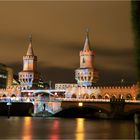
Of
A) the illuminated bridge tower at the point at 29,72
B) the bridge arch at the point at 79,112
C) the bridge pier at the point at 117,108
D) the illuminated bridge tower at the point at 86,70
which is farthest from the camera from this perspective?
the illuminated bridge tower at the point at 29,72

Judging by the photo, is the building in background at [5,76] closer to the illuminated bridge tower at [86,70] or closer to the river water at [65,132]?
the illuminated bridge tower at [86,70]

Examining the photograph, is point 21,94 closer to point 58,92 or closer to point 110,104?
point 58,92

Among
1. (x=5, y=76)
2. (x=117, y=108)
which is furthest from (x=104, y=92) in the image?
(x=5, y=76)

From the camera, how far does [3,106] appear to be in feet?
309

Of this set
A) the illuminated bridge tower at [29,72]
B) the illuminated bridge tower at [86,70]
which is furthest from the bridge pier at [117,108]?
the illuminated bridge tower at [29,72]

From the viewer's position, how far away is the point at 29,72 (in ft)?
413

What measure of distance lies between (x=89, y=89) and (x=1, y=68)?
120 ft

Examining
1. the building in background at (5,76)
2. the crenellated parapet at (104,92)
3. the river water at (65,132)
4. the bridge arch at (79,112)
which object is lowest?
the river water at (65,132)

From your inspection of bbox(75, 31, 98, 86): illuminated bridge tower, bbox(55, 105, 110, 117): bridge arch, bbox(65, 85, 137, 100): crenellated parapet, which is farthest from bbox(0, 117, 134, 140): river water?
bbox(75, 31, 98, 86): illuminated bridge tower

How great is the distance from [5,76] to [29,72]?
8565 millimetres

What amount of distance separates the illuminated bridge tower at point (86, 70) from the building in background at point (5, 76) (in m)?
22.0

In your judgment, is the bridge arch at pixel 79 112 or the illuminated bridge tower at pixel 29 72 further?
the illuminated bridge tower at pixel 29 72

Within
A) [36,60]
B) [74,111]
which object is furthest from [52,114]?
[36,60]

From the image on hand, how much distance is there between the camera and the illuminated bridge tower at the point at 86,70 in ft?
386
